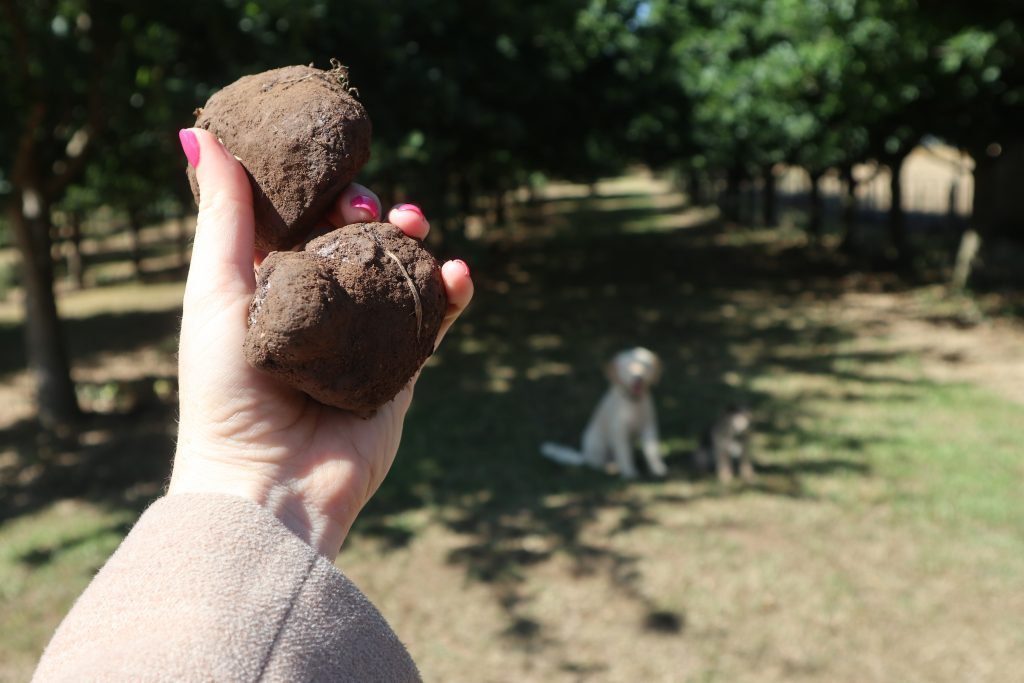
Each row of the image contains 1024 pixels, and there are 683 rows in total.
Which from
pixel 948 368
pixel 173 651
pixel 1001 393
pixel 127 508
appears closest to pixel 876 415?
pixel 1001 393

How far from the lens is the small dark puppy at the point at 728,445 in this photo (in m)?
6.37

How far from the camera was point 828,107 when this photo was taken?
44.4ft

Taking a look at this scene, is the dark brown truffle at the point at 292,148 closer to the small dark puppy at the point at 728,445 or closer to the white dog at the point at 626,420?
the white dog at the point at 626,420

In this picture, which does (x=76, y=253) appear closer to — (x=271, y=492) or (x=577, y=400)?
A: (x=577, y=400)

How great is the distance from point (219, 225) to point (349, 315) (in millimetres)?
355

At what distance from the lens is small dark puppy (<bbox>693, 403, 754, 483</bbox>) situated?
6.37 metres

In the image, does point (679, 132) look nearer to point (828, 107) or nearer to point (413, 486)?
point (828, 107)

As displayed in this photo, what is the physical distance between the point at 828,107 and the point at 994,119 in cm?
246

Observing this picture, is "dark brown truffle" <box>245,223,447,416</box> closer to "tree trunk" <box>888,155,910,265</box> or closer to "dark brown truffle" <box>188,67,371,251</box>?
"dark brown truffle" <box>188,67,371,251</box>

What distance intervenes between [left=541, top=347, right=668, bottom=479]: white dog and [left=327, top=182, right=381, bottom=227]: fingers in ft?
14.8

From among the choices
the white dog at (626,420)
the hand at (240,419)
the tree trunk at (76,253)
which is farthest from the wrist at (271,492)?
the tree trunk at (76,253)

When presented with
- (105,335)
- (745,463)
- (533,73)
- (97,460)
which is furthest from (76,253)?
(745,463)

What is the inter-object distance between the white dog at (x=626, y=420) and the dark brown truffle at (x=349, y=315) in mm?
4569

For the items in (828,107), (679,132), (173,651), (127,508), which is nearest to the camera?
(173,651)
